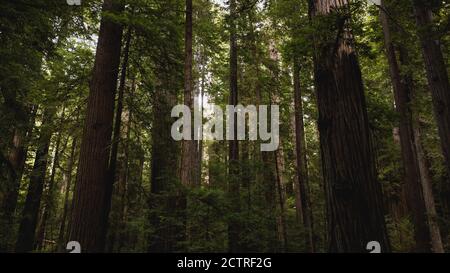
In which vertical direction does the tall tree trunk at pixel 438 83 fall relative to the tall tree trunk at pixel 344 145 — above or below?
above

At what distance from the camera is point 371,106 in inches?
195

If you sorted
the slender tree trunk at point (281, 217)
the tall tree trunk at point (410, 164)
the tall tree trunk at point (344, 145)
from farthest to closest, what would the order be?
the slender tree trunk at point (281, 217) → the tall tree trunk at point (410, 164) → the tall tree trunk at point (344, 145)

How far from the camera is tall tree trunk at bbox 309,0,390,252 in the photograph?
10.3 feet

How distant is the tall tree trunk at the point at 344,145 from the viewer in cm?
315

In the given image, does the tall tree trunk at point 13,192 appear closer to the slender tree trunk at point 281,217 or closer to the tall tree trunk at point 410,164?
the slender tree trunk at point 281,217

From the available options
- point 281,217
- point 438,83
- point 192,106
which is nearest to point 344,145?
point 438,83

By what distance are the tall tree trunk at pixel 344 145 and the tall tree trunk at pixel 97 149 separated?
5163 millimetres

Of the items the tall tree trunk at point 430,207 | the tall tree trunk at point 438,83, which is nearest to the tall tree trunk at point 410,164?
the tall tree trunk at point 430,207

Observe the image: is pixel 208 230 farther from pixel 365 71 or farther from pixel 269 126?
pixel 365 71

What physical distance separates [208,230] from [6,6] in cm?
664

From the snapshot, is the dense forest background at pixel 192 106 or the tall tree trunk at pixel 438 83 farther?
the tall tree trunk at pixel 438 83

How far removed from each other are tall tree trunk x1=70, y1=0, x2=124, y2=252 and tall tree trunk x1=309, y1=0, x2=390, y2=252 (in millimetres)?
5163
